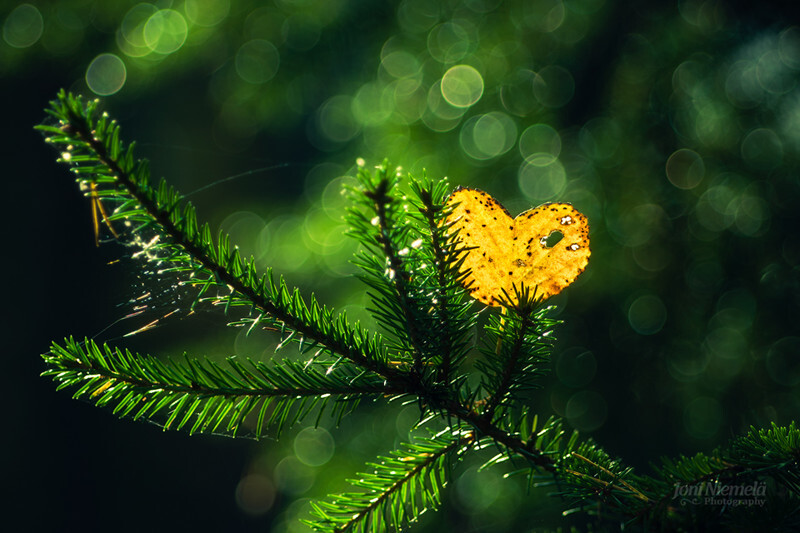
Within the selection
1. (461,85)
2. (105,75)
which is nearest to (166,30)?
(461,85)

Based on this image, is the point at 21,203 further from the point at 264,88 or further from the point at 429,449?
the point at 429,449

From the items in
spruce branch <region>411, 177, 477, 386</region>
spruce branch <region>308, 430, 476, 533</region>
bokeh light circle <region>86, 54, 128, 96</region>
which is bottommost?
spruce branch <region>308, 430, 476, 533</region>

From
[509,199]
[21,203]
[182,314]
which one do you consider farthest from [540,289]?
[21,203]

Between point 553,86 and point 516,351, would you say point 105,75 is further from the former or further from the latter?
point 516,351

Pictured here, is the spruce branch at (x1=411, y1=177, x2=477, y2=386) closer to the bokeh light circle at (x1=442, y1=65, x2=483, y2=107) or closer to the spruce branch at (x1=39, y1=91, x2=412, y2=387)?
the spruce branch at (x1=39, y1=91, x2=412, y2=387)

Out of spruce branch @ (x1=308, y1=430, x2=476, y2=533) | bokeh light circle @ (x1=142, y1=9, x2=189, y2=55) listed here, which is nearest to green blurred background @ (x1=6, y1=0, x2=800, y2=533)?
bokeh light circle @ (x1=142, y1=9, x2=189, y2=55)

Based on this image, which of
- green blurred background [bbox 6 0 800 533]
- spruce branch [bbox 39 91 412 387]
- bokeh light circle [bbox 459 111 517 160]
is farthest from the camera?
bokeh light circle [bbox 459 111 517 160]

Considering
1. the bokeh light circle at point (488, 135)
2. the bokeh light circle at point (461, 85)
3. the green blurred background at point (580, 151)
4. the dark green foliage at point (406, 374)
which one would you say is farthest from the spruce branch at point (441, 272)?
the bokeh light circle at point (461, 85)
